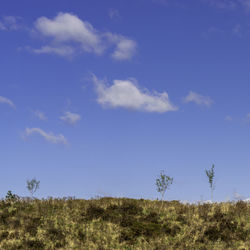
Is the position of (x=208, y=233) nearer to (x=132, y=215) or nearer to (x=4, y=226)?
(x=132, y=215)

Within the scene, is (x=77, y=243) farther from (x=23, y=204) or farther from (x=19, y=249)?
(x=23, y=204)

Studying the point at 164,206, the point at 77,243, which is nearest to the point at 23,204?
the point at 77,243

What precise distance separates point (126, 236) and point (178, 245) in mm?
2045

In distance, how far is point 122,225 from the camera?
16391 mm

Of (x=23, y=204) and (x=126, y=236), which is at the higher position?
(x=23, y=204)

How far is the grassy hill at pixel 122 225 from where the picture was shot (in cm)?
1496

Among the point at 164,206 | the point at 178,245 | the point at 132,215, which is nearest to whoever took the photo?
the point at 178,245

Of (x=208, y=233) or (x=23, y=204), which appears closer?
(x=208, y=233)

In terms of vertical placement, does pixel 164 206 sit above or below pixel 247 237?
above

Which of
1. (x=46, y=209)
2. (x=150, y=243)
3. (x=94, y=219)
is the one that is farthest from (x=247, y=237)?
(x=46, y=209)

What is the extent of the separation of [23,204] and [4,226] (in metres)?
2.60

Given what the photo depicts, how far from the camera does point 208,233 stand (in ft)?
52.0

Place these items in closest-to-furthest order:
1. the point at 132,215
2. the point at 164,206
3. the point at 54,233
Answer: the point at 54,233, the point at 132,215, the point at 164,206

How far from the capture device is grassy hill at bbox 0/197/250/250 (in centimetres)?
1496
